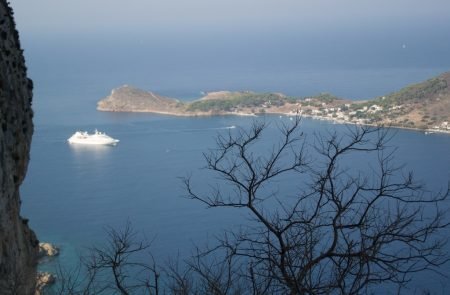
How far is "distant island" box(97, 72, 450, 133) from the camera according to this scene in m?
17.2

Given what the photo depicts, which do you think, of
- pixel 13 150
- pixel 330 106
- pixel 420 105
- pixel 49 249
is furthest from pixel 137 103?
pixel 13 150

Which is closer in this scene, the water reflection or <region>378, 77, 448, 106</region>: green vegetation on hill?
the water reflection

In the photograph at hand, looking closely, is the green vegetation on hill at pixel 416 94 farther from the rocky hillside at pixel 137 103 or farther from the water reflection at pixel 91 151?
the water reflection at pixel 91 151

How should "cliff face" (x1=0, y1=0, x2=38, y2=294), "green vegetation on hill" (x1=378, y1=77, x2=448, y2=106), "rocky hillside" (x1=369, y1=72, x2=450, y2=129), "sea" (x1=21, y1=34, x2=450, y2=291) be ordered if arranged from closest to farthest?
"cliff face" (x1=0, y1=0, x2=38, y2=294), "sea" (x1=21, y1=34, x2=450, y2=291), "rocky hillside" (x1=369, y1=72, x2=450, y2=129), "green vegetation on hill" (x1=378, y1=77, x2=448, y2=106)

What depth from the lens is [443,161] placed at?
13.4 metres

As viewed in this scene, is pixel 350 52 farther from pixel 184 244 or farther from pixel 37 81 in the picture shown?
pixel 184 244

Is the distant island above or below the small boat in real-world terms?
above

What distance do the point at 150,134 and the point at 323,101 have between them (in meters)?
6.13

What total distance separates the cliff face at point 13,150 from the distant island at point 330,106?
1282 centimetres

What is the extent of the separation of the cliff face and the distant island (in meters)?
12.8

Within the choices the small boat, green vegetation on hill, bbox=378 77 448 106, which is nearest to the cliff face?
the small boat

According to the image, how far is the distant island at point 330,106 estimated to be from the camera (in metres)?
17.2

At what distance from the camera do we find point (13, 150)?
122 inches

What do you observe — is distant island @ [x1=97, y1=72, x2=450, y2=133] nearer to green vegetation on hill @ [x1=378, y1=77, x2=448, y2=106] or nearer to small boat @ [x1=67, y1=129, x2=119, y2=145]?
green vegetation on hill @ [x1=378, y1=77, x2=448, y2=106]
